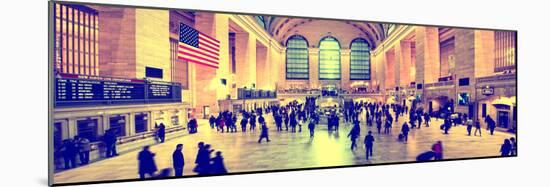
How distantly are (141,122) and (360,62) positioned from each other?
5.27 meters

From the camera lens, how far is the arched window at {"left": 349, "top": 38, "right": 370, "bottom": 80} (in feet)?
26.5

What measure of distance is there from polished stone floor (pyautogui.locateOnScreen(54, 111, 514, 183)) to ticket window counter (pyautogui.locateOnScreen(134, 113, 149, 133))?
17.6 inches

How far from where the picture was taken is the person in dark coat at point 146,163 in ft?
21.7

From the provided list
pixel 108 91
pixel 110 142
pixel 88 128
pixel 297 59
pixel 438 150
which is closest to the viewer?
pixel 88 128

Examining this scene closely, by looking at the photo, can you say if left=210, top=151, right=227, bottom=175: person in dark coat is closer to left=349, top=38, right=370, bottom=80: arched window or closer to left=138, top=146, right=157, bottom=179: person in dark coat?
left=138, top=146, right=157, bottom=179: person in dark coat

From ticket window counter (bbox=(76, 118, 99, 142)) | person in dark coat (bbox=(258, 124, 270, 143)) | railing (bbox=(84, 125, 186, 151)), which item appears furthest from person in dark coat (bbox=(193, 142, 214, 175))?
ticket window counter (bbox=(76, 118, 99, 142))

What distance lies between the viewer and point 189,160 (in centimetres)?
694

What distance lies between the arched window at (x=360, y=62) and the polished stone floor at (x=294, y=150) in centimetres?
128

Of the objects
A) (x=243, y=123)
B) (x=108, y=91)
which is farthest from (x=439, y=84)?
(x=108, y=91)

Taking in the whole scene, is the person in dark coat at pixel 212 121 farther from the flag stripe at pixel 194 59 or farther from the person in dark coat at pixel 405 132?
the person in dark coat at pixel 405 132

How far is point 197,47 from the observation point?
716 cm

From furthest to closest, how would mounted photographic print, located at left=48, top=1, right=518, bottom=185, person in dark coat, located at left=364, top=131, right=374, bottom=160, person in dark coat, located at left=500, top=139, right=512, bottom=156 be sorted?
person in dark coat, located at left=500, top=139, right=512, bottom=156 < person in dark coat, located at left=364, top=131, right=374, bottom=160 < mounted photographic print, located at left=48, top=1, right=518, bottom=185

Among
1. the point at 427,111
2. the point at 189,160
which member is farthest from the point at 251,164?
the point at 427,111

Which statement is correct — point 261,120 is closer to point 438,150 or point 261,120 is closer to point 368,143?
point 368,143
